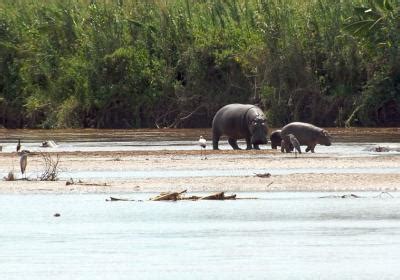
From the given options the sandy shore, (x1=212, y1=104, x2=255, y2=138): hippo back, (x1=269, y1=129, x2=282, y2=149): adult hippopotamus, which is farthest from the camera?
(x1=212, y1=104, x2=255, y2=138): hippo back

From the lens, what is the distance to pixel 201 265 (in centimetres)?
1416

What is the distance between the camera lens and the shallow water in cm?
1388

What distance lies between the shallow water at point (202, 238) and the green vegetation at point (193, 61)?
19.4m

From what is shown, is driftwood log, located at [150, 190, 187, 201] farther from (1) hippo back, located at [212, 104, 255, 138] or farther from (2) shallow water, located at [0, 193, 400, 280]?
(1) hippo back, located at [212, 104, 255, 138]

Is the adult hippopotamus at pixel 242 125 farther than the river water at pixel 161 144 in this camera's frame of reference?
Yes

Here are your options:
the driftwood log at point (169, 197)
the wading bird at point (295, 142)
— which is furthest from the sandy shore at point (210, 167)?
the driftwood log at point (169, 197)

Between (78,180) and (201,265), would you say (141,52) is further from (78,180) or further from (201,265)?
(201,265)

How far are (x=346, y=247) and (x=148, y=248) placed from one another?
2.14 m

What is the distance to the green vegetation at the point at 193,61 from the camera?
4100 cm

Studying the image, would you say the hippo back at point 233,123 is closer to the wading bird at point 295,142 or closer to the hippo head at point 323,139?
the hippo head at point 323,139

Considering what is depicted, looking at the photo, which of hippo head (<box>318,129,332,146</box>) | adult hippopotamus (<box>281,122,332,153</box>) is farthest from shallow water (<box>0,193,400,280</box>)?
hippo head (<box>318,129,332,146</box>)

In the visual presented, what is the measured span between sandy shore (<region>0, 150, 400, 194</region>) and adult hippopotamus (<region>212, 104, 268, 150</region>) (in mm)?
728

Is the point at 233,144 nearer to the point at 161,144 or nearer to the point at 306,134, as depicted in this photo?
the point at 161,144

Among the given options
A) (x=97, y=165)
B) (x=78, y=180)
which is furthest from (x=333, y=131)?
(x=78, y=180)
